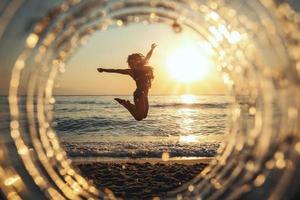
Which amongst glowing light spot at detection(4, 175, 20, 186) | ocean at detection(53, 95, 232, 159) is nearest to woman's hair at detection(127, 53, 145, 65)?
glowing light spot at detection(4, 175, 20, 186)

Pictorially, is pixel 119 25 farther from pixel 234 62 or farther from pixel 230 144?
pixel 230 144

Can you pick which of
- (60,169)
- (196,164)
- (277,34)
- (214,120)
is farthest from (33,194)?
(214,120)

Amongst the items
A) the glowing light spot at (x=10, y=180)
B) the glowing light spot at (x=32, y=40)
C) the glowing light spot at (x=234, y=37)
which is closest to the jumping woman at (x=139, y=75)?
the glowing light spot at (x=234, y=37)

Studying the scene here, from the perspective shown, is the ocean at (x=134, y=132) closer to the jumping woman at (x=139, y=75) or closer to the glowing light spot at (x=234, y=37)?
the jumping woman at (x=139, y=75)

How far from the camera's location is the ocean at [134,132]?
1484 centimetres

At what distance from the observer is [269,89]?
5.12 meters

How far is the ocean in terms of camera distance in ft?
48.7

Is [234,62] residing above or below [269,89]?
above

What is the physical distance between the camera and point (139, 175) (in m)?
10.0

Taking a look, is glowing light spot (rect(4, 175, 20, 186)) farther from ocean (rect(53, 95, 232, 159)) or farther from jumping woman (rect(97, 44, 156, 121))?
ocean (rect(53, 95, 232, 159))

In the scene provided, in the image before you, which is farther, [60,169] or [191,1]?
[60,169]

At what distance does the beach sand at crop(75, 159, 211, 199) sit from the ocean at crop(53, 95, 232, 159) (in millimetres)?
2171

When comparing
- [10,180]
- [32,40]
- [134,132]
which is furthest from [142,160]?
[134,132]

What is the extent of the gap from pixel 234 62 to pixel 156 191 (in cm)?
350
